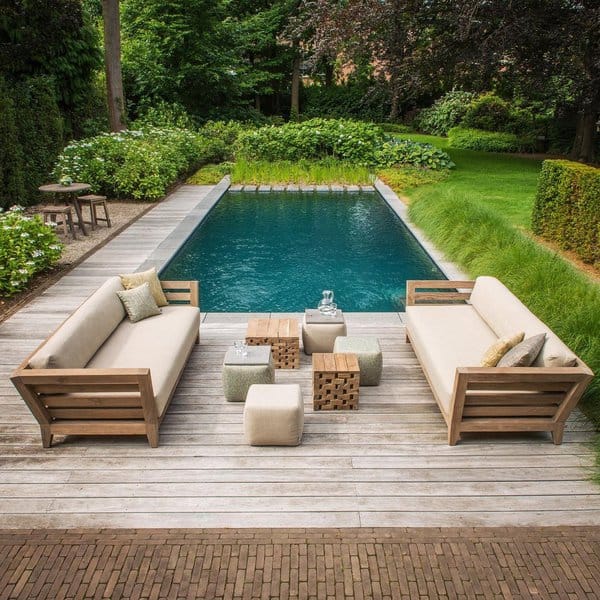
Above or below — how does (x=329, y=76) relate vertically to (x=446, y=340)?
above

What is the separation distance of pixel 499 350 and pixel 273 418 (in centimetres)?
174

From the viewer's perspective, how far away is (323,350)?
582cm

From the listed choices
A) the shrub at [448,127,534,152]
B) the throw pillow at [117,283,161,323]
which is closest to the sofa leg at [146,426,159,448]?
the throw pillow at [117,283,161,323]

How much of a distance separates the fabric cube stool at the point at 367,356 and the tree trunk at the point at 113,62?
45.4ft

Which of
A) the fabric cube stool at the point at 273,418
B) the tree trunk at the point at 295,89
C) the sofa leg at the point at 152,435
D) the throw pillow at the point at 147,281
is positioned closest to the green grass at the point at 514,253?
the fabric cube stool at the point at 273,418

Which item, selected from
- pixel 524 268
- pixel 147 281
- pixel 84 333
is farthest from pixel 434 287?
pixel 84 333

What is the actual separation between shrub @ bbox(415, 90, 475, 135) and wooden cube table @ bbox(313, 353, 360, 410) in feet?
73.7

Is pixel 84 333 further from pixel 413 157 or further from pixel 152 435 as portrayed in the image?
pixel 413 157

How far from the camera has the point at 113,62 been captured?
53.8 ft

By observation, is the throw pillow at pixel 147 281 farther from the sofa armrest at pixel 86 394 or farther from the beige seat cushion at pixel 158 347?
the sofa armrest at pixel 86 394

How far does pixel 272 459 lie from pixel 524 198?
1127 centimetres

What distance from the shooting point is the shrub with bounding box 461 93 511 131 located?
23.7 m

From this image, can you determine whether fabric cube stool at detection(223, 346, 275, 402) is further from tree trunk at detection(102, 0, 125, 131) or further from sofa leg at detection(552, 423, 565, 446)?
tree trunk at detection(102, 0, 125, 131)

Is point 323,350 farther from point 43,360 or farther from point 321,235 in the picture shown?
point 321,235
